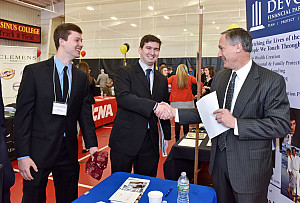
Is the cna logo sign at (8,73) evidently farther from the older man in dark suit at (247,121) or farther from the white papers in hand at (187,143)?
the older man in dark suit at (247,121)

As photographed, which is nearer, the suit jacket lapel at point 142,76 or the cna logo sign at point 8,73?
the suit jacket lapel at point 142,76

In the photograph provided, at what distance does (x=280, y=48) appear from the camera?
2.16m

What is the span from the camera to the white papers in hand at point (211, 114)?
180cm

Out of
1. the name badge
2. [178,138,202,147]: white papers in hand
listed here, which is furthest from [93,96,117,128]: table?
the name badge

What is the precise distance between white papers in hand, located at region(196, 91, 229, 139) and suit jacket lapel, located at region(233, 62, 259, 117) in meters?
0.14

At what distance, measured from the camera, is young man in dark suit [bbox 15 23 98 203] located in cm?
182

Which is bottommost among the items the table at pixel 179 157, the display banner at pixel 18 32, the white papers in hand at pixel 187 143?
the table at pixel 179 157

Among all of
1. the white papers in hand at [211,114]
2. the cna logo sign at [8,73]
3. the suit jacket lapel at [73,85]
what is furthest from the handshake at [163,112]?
the cna logo sign at [8,73]

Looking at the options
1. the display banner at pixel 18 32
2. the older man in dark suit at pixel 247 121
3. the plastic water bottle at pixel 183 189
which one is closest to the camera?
the plastic water bottle at pixel 183 189

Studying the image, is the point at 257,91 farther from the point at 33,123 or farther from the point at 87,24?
the point at 87,24

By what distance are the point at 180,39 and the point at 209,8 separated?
1.80 metres

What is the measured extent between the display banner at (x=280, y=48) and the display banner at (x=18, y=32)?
38.2 feet

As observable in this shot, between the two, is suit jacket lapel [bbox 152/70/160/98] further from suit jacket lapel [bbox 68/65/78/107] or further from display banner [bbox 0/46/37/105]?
display banner [bbox 0/46/37/105]

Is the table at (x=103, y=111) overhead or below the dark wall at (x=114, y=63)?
below
